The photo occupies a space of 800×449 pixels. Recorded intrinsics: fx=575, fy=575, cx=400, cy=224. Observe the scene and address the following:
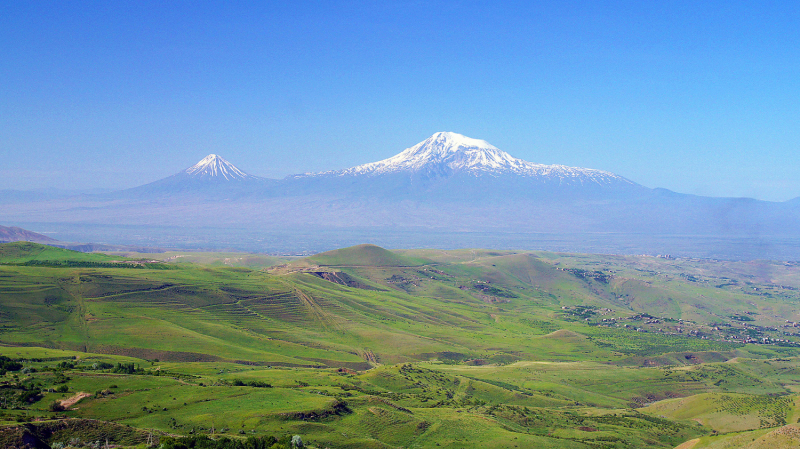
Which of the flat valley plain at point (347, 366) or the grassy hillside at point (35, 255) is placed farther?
the grassy hillside at point (35, 255)

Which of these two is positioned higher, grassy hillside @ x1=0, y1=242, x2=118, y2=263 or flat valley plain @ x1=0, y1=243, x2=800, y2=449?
grassy hillside @ x1=0, y1=242, x2=118, y2=263

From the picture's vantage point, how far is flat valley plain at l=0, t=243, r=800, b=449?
61.4 metres

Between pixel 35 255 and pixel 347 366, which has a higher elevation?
pixel 35 255

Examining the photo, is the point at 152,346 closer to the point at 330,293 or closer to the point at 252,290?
the point at 252,290

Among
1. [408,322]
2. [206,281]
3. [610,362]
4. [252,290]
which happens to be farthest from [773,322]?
[206,281]

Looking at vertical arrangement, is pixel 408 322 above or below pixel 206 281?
below

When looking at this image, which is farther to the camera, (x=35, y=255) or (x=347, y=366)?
(x=35, y=255)

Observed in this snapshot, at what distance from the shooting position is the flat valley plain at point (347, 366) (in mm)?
61406

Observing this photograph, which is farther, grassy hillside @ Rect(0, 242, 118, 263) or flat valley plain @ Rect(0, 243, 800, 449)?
grassy hillside @ Rect(0, 242, 118, 263)

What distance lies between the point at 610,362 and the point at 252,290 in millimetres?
90249

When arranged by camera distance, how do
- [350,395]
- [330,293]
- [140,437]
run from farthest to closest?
[330,293], [350,395], [140,437]

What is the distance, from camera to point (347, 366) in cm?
11475

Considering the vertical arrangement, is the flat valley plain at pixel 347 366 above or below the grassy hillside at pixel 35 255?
below

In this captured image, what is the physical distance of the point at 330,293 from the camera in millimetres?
167000
